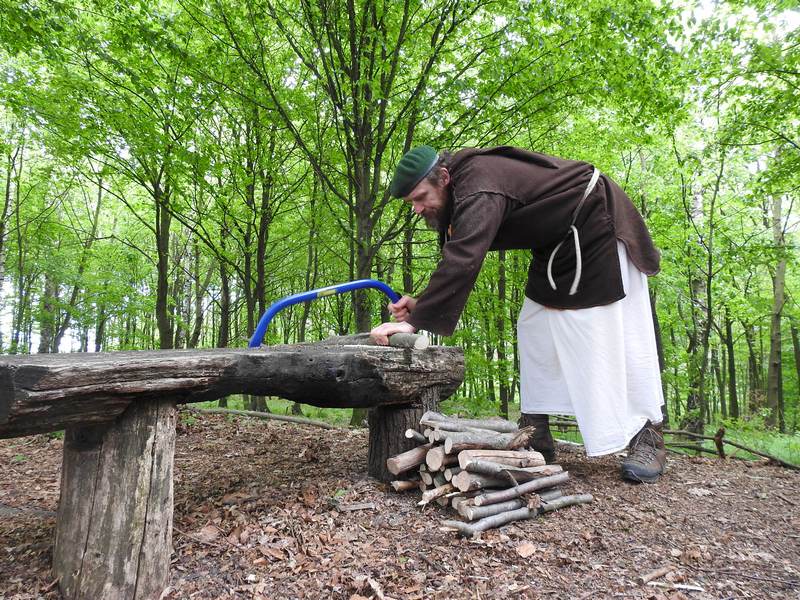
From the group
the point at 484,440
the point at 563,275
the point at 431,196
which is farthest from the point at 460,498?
the point at 431,196

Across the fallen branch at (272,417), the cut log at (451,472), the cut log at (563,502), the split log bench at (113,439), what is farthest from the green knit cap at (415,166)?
the fallen branch at (272,417)

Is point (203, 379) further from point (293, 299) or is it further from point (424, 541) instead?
point (424, 541)

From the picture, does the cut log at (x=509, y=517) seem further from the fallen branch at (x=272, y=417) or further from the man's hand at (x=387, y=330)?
the fallen branch at (x=272, y=417)

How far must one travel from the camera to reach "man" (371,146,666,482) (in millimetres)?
2479

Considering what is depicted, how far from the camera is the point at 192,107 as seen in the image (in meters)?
6.43

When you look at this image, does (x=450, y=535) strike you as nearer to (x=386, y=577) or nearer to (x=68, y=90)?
(x=386, y=577)

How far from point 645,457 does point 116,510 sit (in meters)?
3.13

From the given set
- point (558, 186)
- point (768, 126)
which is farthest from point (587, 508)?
point (768, 126)

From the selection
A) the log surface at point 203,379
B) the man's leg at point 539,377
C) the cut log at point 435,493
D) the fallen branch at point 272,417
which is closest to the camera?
the log surface at point 203,379

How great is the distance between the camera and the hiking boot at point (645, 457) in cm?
308

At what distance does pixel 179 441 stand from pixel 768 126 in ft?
27.0

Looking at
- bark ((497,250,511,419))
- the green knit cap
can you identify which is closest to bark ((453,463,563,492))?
the green knit cap

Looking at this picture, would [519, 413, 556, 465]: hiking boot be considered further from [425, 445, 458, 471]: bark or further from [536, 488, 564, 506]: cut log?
[425, 445, 458, 471]: bark

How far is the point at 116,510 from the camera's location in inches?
71.8
